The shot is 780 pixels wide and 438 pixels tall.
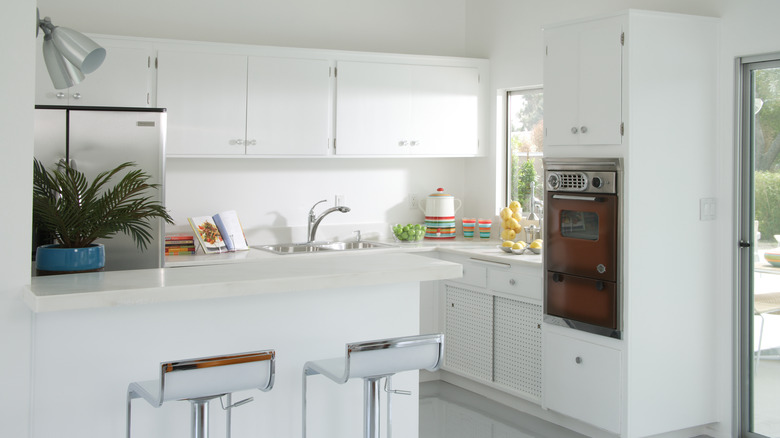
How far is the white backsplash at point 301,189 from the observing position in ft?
16.3

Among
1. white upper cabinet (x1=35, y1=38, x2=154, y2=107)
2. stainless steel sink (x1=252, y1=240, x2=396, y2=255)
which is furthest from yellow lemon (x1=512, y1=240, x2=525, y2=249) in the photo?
white upper cabinet (x1=35, y1=38, x2=154, y2=107)

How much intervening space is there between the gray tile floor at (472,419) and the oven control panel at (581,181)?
1.35m

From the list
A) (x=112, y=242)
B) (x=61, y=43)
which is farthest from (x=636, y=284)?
(x=61, y=43)

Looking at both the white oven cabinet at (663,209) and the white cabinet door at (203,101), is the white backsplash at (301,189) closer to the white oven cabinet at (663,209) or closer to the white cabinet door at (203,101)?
the white cabinet door at (203,101)

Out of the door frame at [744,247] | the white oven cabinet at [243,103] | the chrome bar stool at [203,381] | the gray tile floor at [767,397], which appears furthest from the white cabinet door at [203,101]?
the gray tile floor at [767,397]

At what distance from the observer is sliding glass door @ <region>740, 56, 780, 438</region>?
12.8 feet

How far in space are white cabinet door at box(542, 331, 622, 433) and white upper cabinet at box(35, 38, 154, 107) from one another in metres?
2.67

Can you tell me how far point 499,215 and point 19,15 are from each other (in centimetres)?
379

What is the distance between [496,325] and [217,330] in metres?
2.42

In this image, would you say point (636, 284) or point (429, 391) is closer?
point (636, 284)

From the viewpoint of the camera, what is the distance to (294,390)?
2.84 m

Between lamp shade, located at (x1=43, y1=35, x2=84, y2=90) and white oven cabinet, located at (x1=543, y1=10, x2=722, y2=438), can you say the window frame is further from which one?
lamp shade, located at (x1=43, y1=35, x2=84, y2=90)

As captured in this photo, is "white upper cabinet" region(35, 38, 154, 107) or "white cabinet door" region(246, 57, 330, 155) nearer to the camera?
"white upper cabinet" region(35, 38, 154, 107)

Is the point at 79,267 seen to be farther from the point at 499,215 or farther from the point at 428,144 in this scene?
the point at 499,215
